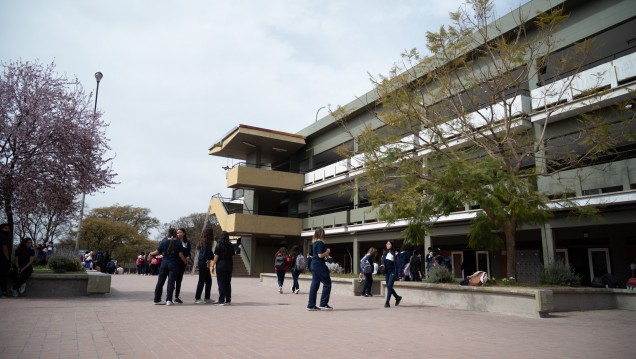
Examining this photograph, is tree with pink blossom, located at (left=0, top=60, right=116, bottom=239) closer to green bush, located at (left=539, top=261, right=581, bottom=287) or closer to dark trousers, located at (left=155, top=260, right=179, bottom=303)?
dark trousers, located at (left=155, top=260, right=179, bottom=303)

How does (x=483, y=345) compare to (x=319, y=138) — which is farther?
(x=319, y=138)

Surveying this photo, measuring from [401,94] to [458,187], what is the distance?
367 centimetres

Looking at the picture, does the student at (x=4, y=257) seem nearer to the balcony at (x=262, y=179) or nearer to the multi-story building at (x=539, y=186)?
the multi-story building at (x=539, y=186)

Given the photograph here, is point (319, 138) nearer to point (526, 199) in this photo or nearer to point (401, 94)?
point (401, 94)

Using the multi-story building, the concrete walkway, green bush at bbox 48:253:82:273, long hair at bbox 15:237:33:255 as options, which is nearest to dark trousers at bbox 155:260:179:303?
the concrete walkway

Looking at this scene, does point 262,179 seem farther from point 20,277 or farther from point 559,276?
point 559,276

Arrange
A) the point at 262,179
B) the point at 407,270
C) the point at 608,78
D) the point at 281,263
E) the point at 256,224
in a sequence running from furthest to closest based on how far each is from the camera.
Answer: the point at 262,179
the point at 256,224
the point at 407,270
the point at 281,263
the point at 608,78

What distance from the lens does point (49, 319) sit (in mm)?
7375

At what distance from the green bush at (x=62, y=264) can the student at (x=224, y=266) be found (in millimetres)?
4736

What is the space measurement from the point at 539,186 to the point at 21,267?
1781 centimetres

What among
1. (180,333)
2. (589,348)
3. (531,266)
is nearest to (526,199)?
(589,348)

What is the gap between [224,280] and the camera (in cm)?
1097

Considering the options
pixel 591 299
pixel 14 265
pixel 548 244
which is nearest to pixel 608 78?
pixel 548 244

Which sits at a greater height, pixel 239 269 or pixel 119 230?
pixel 119 230
